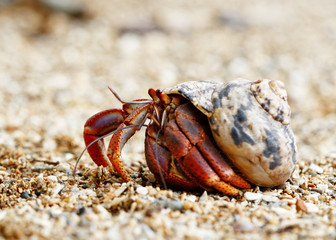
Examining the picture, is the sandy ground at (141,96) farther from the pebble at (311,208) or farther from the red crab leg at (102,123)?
the red crab leg at (102,123)

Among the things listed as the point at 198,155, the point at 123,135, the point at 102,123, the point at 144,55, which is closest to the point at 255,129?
the point at 198,155

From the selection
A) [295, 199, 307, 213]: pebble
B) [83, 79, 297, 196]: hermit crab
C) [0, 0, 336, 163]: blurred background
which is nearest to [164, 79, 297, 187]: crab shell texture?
[83, 79, 297, 196]: hermit crab

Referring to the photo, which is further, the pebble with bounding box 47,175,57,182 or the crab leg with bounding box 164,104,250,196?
the pebble with bounding box 47,175,57,182

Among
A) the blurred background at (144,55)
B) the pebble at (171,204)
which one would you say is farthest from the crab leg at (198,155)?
the blurred background at (144,55)

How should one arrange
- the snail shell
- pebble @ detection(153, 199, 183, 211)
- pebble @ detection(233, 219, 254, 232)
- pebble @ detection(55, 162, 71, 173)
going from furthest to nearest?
1. pebble @ detection(55, 162, 71, 173)
2. the snail shell
3. pebble @ detection(153, 199, 183, 211)
4. pebble @ detection(233, 219, 254, 232)

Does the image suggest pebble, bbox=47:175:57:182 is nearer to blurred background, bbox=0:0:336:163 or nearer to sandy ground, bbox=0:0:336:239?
sandy ground, bbox=0:0:336:239

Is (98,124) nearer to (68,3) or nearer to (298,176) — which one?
(298,176)

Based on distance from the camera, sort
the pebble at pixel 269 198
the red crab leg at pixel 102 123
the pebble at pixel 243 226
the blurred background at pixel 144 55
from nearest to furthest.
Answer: the pebble at pixel 243 226 → the pebble at pixel 269 198 → the red crab leg at pixel 102 123 → the blurred background at pixel 144 55
